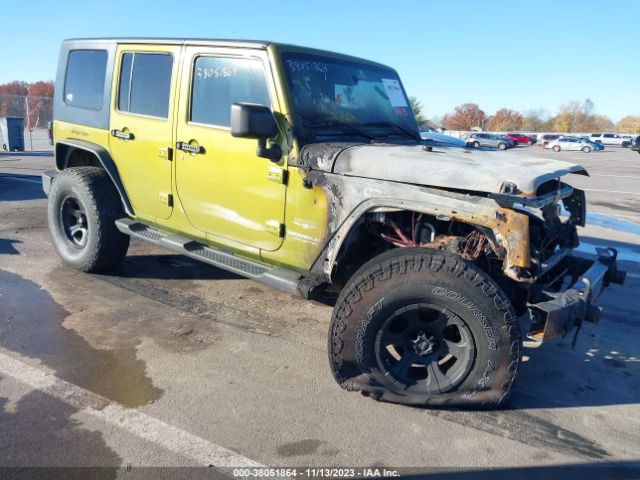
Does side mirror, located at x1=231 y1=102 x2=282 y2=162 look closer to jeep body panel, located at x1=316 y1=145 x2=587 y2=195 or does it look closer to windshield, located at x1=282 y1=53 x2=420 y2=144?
windshield, located at x1=282 y1=53 x2=420 y2=144

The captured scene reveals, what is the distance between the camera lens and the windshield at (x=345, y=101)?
3.57m

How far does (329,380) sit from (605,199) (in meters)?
10.5

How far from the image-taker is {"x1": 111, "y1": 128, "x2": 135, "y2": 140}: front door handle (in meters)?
4.41

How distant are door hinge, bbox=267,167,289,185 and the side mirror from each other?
0.73 feet

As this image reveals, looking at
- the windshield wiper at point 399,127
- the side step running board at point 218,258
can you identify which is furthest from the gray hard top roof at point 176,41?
the side step running board at point 218,258

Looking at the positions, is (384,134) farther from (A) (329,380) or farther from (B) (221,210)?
(A) (329,380)

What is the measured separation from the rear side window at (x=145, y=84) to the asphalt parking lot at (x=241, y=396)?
63.8 inches

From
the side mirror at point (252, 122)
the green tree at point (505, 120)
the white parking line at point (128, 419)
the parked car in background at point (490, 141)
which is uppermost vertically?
the green tree at point (505, 120)

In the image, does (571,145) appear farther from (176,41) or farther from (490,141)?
(176,41)

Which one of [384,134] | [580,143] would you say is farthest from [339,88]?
[580,143]

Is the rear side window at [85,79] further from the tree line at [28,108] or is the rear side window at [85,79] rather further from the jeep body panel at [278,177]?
the tree line at [28,108]

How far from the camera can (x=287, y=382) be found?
3.24 metres

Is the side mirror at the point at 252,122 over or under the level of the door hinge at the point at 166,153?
over

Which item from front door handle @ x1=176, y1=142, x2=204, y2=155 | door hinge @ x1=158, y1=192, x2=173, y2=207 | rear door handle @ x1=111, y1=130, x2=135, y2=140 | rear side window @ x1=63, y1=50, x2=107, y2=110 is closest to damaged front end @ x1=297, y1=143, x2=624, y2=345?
front door handle @ x1=176, y1=142, x2=204, y2=155
